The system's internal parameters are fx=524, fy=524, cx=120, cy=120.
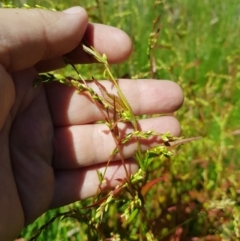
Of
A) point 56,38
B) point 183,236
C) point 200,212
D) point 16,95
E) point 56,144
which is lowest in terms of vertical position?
point 183,236

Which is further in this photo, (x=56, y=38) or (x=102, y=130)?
(x=102, y=130)

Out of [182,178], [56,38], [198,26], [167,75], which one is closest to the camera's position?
[56,38]

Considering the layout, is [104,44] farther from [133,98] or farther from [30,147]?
[30,147]

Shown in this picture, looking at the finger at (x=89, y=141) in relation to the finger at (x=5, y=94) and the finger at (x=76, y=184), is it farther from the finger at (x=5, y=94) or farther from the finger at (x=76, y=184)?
the finger at (x=5, y=94)

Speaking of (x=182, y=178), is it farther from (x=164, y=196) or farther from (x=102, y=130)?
(x=102, y=130)

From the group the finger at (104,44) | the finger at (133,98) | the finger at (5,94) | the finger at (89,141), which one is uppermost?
the finger at (104,44)

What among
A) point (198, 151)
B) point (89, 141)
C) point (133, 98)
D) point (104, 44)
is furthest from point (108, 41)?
point (198, 151)

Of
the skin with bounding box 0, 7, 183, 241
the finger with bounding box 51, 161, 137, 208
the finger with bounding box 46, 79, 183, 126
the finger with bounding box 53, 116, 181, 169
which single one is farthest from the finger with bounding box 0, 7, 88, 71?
the finger with bounding box 51, 161, 137, 208

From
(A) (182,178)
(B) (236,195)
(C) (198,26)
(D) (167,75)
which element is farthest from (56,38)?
(C) (198,26)

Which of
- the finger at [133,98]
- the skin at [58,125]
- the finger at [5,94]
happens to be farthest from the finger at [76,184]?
the finger at [5,94]
